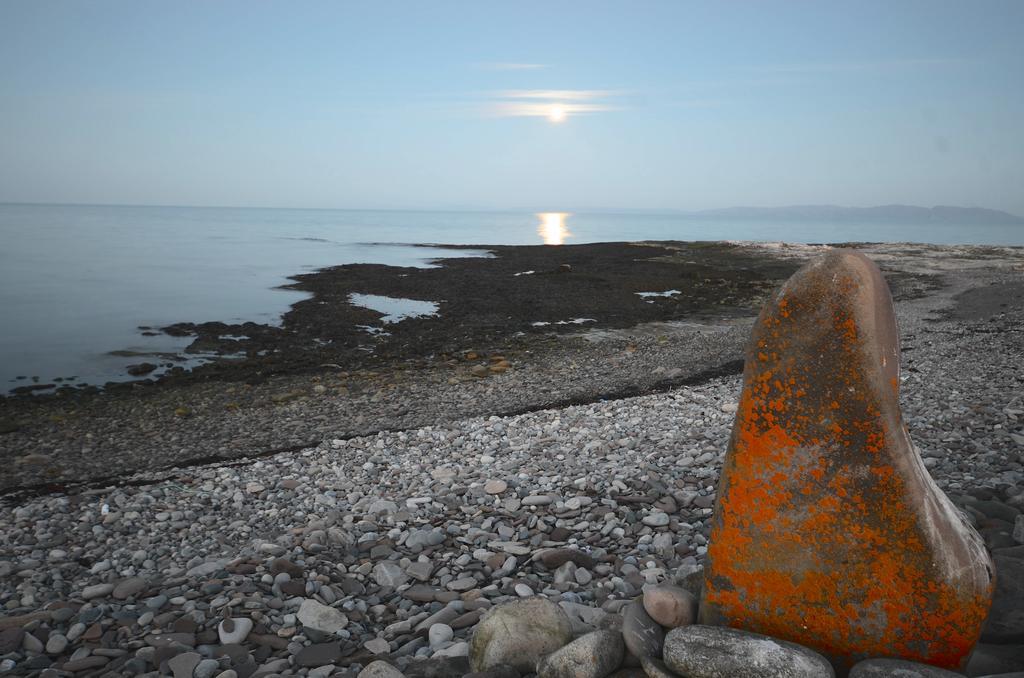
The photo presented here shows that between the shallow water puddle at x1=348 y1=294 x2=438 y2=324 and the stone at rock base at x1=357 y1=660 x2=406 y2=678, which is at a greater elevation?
the stone at rock base at x1=357 y1=660 x2=406 y2=678

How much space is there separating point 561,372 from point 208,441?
809 cm

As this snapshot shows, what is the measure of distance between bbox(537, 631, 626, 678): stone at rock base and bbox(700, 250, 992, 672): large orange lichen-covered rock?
810 millimetres

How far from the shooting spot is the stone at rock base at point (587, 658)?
3.59m

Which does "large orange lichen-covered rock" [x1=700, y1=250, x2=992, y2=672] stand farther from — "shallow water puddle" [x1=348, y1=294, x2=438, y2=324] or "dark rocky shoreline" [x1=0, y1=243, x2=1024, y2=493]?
"shallow water puddle" [x1=348, y1=294, x2=438, y2=324]

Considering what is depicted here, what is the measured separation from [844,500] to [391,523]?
4735 mm

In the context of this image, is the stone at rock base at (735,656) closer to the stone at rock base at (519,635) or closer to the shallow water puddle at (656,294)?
the stone at rock base at (519,635)

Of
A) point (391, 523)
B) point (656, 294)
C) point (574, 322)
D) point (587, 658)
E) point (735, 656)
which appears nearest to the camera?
point (735, 656)

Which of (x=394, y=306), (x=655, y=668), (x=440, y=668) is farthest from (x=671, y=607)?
(x=394, y=306)

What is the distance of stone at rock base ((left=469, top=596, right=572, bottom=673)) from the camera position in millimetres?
3914

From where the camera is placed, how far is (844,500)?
3.32 metres

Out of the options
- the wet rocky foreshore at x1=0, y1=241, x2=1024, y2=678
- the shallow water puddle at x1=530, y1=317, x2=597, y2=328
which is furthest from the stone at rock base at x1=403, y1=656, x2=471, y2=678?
the shallow water puddle at x1=530, y1=317, x2=597, y2=328

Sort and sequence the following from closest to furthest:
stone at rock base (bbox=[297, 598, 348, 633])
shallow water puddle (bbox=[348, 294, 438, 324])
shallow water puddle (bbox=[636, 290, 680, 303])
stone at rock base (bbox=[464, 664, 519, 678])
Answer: stone at rock base (bbox=[464, 664, 519, 678]) → stone at rock base (bbox=[297, 598, 348, 633]) → shallow water puddle (bbox=[348, 294, 438, 324]) → shallow water puddle (bbox=[636, 290, 680, 303])

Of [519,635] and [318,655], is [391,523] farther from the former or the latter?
[519,635]

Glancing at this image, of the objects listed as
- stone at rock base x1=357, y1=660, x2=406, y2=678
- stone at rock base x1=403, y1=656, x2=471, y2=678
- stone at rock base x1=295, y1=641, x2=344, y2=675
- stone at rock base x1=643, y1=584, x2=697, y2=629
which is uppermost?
stone at rock base x1=643, y1=584, x2=697, y2=629
